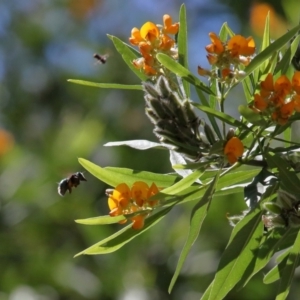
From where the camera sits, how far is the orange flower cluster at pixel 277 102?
111cm

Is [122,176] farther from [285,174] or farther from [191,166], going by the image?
[285,174]

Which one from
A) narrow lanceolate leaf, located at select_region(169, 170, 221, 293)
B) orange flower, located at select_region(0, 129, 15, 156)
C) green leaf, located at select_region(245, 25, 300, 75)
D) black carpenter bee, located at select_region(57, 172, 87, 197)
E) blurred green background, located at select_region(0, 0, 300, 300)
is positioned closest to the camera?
green leaf, located at select_region(245, 25, 300, 75)

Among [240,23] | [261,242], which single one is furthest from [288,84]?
[240,23]

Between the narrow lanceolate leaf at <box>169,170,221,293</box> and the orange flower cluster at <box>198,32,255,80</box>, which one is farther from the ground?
the orange flower cluster at <box>198,32,255,80</box>

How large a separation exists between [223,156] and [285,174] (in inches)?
4.2

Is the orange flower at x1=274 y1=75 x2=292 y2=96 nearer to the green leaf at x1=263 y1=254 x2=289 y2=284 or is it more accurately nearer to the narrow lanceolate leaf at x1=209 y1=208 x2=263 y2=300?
the narrow lanceolate leaf at x1=209 y1=208 x2=263 y2=300

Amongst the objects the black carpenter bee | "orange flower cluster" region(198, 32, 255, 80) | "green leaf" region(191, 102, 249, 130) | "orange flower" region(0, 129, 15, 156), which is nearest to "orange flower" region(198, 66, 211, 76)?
"orange flower cluster" region(198, 32, 255, 80)

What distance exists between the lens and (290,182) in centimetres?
114

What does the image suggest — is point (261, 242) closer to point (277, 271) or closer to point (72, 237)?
point (277, 271)

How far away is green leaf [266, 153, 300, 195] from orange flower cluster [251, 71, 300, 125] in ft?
0.22

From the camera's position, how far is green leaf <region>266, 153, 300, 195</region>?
113 cm

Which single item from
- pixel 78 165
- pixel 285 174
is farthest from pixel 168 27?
pixel 78 165

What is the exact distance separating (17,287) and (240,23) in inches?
110

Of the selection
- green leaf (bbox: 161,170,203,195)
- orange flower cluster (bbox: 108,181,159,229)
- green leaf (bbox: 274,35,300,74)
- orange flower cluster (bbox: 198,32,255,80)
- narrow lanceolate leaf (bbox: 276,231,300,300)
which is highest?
orange flower cluster (bbox: 198,32,255,80)
